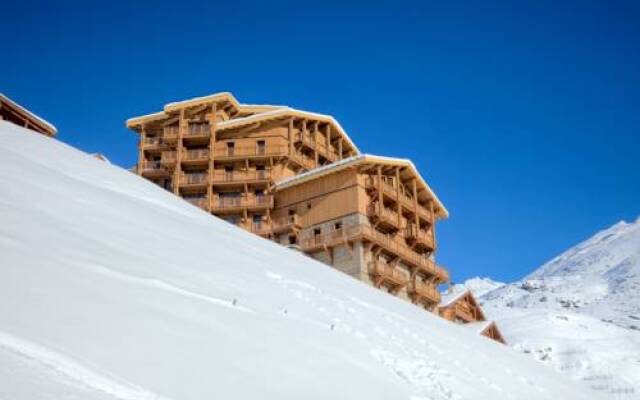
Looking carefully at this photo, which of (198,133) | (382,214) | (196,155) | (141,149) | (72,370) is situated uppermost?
(198,133)

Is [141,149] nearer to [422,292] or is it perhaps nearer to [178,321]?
[422,292]

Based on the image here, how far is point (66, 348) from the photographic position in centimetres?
525

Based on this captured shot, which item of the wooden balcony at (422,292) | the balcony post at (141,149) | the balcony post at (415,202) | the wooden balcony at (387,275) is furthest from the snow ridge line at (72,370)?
the balcony post at (141,149)

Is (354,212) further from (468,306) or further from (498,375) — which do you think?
(498,375)

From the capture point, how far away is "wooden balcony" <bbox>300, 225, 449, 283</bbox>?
4044 centimetres

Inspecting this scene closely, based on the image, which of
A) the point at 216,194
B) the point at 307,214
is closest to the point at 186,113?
the point at 216,194

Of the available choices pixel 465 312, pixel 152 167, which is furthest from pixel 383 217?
pixel 152 167

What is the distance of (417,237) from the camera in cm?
4525

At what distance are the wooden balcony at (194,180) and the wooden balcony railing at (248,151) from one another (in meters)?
1.79

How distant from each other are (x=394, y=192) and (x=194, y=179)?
551 inches

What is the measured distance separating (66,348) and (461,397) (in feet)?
19.6

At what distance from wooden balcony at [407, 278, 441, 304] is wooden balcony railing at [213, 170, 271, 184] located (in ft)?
39.3

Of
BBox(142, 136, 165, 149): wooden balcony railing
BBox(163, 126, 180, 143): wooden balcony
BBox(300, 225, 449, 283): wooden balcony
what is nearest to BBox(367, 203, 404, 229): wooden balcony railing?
BBox(300, 225, 449, 283): wooden balcony

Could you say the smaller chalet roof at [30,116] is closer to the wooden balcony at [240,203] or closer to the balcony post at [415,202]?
the wooden balcony at [240,203]
